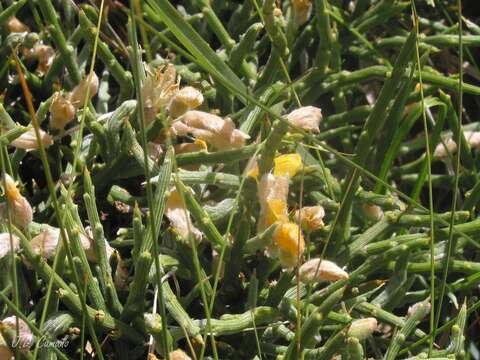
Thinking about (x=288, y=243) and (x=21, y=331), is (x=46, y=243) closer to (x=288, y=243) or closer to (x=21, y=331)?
(x=21, y=331)

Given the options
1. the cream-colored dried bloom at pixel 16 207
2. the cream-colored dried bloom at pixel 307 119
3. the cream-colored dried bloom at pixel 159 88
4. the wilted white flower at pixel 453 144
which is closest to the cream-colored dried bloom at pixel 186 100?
the cream-colored dried bloom at pixel 159 88

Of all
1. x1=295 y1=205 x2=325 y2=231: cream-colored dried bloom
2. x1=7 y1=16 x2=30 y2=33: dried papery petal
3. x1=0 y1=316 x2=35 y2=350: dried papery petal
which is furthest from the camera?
x1=7 y1=16 x2=30 y2=33: dried papery petal

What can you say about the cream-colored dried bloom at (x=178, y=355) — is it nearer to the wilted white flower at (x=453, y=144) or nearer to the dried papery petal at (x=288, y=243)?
the dried papery petal at (x=288, y=243)

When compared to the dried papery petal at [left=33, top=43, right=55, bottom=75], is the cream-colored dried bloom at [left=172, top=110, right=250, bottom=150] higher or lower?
lower

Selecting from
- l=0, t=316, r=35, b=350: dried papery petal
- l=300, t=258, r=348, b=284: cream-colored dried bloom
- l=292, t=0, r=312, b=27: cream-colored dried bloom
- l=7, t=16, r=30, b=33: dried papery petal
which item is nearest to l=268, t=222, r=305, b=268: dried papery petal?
l=300, t=258, r=348, b=284: cream-colored dried bloom

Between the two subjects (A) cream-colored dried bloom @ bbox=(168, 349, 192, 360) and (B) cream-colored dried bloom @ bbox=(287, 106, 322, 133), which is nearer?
(A) cream-colored dried bloom @ bbox=(168, 349, 192, 360)

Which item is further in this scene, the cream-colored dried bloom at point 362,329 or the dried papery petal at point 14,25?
the dried papery petal at point 14,25

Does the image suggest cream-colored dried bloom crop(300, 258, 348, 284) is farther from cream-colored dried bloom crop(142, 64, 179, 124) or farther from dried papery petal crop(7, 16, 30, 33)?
dried papery petal crop(7, 16, 30, 33)
